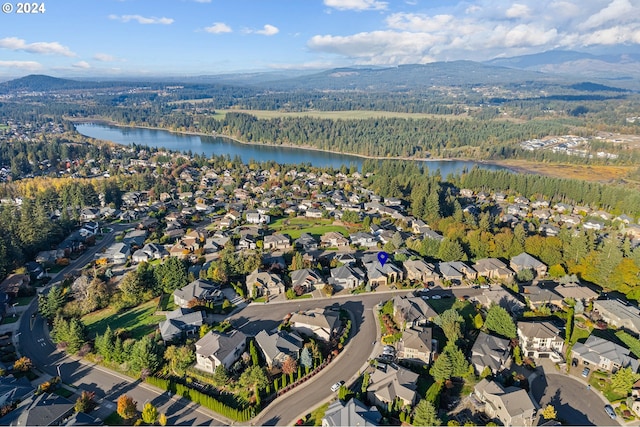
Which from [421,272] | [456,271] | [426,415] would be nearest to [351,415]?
[426,415]

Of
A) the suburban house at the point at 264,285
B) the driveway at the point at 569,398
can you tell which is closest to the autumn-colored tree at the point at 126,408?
the suburban house at the point at 264,285

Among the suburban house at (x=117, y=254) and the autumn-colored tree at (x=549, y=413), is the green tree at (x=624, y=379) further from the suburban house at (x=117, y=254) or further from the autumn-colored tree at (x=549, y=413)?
the suburban house at (x=117, y=254)

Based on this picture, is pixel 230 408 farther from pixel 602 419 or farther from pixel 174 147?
pixel 174 147

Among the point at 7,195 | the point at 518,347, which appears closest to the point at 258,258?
the point at 518,347

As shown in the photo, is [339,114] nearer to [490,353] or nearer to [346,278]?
[346,278]

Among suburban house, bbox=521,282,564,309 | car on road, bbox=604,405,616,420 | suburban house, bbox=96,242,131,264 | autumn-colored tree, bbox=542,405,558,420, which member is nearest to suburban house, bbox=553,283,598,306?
suburban house, bbox=521,282,564,309

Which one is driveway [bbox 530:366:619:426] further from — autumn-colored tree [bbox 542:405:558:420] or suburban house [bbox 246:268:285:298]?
suburban house [bbox 246:268:285:298]
